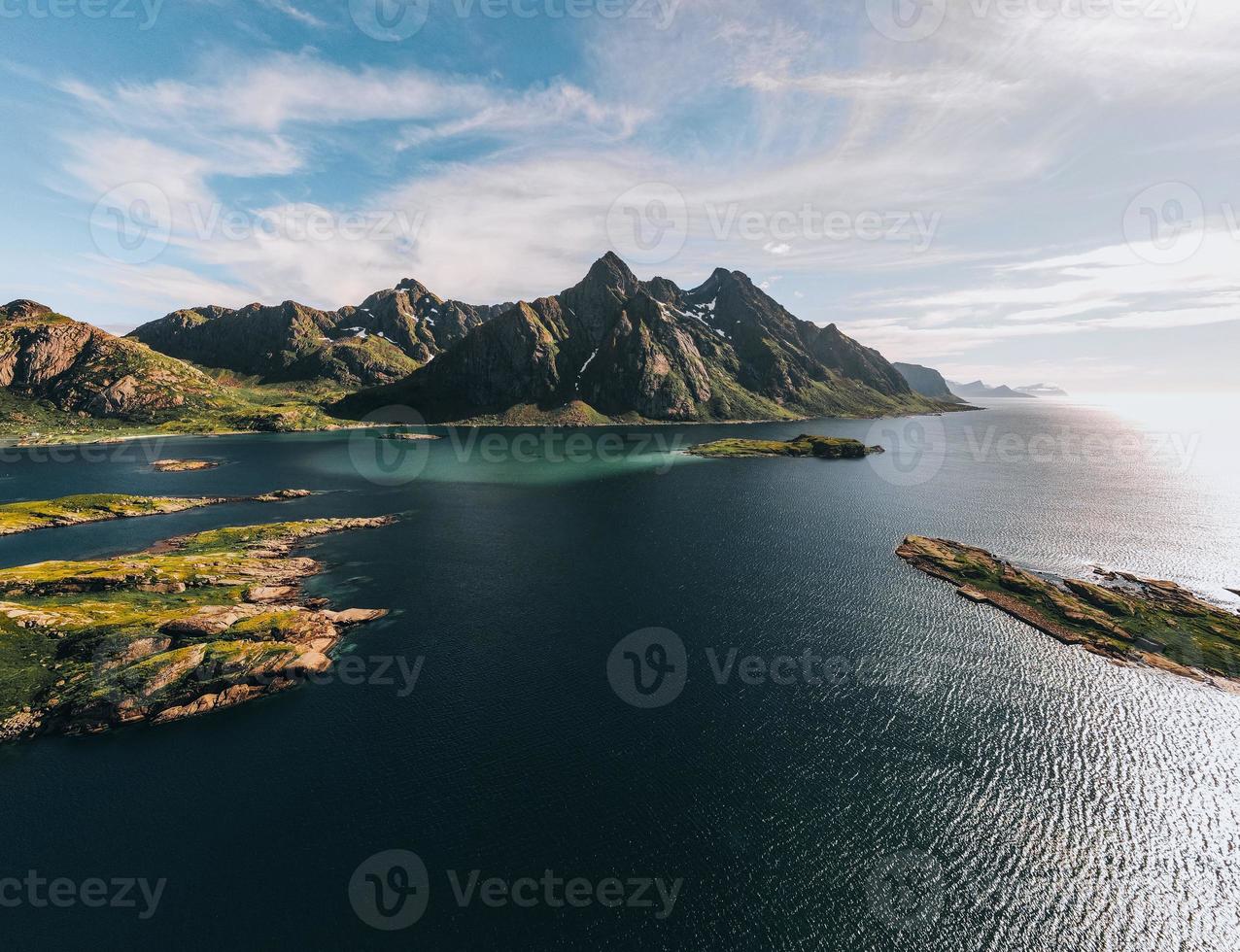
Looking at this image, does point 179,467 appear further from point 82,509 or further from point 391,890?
point 391,890

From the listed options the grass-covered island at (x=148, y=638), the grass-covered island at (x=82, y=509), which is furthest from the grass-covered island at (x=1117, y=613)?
the grass-covered island at (x=82, y=509)

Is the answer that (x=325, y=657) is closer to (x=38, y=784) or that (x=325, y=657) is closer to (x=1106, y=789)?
(x=38, y=784)

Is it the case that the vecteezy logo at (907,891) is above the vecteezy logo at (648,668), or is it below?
below

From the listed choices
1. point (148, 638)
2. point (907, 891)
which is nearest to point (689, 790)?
point (907, 891)

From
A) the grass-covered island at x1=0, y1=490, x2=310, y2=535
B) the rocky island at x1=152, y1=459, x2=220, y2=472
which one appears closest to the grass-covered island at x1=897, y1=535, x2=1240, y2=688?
the grass-covered island at x1=0, y1=490, x2=310, y2=535

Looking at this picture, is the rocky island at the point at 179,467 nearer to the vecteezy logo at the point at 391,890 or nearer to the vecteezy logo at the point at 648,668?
the vecteezy logo at the point at 648,668

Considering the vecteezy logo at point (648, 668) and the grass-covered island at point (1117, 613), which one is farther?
the grass-covered island at point (1117, 613)

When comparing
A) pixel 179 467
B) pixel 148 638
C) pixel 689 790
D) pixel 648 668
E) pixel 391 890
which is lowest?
pixel 391 890
